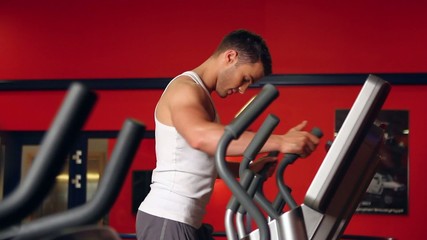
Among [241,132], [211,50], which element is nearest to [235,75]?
[241,132]

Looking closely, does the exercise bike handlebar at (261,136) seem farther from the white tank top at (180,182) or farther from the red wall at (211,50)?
the red wall at (211,50)

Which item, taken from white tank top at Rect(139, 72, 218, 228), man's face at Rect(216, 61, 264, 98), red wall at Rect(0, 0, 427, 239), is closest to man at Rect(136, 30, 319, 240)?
white tank top at Rect(139, 72, 218, 228)

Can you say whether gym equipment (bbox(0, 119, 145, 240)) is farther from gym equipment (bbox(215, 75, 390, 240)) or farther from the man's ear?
the man's ear

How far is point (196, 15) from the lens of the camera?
5.74 metres

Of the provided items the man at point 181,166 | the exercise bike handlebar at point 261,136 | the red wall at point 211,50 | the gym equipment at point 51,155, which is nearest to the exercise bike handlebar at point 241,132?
the exercise bike handlebar at point 261,136

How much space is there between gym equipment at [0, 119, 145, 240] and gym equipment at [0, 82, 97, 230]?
0.07 feet

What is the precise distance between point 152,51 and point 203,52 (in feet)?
1.43

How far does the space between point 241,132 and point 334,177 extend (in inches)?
9.4

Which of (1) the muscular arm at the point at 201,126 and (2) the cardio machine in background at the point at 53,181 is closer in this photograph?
(2) the cardio machine in background at the point at 53,181

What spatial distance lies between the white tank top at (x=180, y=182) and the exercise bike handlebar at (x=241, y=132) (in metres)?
0.52

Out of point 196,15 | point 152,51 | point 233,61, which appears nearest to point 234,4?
point 196,15

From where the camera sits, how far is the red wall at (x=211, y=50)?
542 cm

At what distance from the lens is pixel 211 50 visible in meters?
5.66

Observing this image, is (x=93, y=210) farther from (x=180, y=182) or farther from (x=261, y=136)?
(x=180, y=182)
